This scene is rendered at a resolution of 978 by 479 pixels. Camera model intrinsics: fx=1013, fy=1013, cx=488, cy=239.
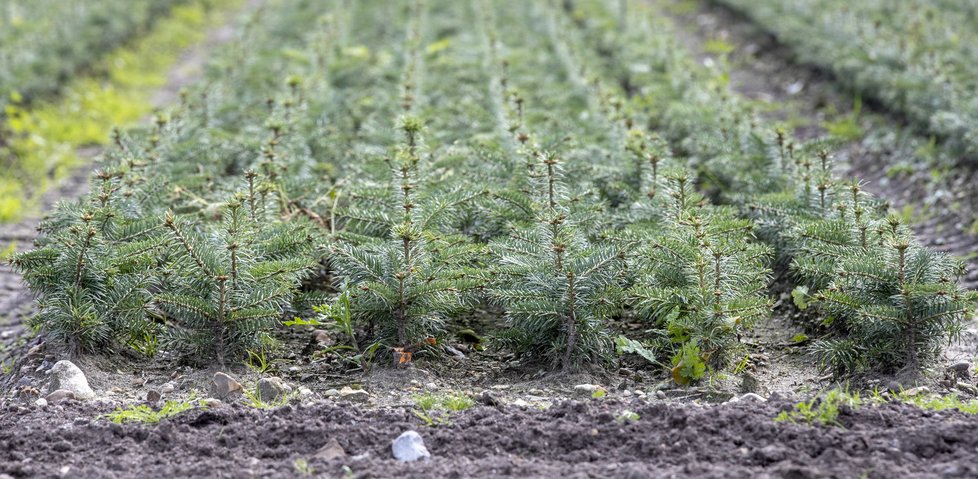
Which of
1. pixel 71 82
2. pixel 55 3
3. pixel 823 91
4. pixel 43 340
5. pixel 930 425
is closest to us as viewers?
pixel 930 425

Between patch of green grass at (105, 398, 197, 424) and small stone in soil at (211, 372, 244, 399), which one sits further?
small stone in soil at (211, 372, 244, 399)

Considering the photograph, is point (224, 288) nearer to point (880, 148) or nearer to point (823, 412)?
point (823, 412)

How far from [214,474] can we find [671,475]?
4.23 feet

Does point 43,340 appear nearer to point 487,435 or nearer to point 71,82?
point 487,435

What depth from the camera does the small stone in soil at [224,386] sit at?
3.62 metres

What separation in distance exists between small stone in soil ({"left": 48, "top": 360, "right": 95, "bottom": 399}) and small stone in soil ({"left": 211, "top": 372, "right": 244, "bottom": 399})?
44 centimetres

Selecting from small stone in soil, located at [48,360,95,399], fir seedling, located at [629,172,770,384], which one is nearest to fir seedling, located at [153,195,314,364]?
small stone in soil, located at [48,360,95,399]

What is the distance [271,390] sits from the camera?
3602mm

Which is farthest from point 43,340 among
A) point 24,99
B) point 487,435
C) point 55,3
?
point 55,3

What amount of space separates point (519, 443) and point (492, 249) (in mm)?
1185

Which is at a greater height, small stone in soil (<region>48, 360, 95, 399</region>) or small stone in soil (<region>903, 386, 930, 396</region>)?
small stone in soil (<region>903, 386, 930, 396</region>)

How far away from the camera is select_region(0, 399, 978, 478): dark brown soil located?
2846 mm

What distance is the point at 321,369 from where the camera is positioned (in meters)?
4.01

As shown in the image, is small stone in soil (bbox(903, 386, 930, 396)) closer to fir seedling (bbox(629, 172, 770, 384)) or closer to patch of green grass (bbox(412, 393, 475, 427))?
fir seedling (bbox(629, 172, 770, 384))
